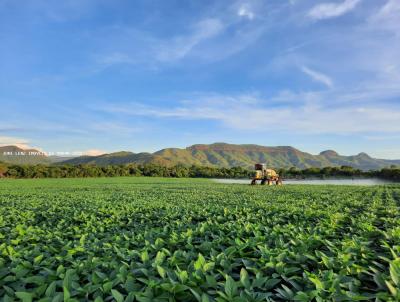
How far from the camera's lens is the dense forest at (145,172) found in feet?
328

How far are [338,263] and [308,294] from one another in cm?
109

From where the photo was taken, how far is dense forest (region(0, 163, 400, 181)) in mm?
100000

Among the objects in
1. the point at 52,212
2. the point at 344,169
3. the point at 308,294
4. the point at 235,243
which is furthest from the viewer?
the point at 344,169

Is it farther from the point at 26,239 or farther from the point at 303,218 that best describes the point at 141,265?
the point at 303,218

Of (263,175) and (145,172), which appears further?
(145,172)

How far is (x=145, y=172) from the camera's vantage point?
4843 inches

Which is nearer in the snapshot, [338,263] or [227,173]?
[338,263]

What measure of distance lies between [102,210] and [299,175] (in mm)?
128235

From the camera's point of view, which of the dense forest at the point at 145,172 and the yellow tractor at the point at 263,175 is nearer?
the yellow tractor at the point at 263,175

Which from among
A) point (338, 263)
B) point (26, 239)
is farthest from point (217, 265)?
point (26, 239)

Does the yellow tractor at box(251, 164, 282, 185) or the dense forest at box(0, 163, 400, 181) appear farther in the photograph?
the dense forest at box(0, 163, 400, 181)

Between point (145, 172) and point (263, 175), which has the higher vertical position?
point (263, 175)

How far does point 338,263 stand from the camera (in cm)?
378

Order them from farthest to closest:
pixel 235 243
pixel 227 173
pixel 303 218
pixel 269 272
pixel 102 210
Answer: pixel 227 173
pixel 102 210
pixel 303 218
pixel 235 243
pixel 269 272
